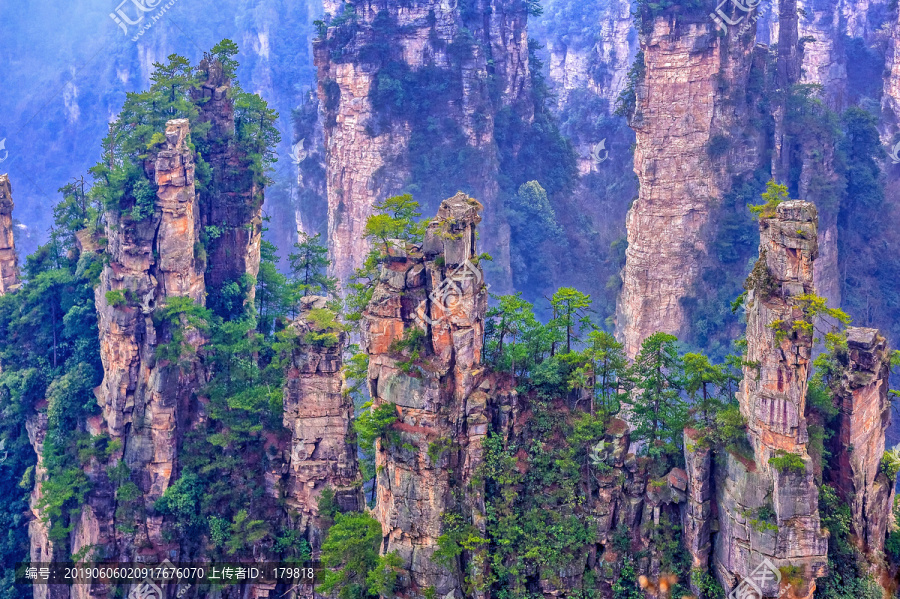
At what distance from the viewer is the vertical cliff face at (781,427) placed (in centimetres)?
2633

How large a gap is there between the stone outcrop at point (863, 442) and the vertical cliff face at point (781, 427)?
171cm

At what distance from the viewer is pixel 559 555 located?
28.3 meters

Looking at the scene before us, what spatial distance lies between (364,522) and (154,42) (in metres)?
78.1

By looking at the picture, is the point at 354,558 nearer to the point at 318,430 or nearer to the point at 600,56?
the point at 318,430

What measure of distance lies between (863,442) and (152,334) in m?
21.1

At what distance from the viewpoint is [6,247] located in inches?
1694

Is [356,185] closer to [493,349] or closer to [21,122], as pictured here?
[493,349]

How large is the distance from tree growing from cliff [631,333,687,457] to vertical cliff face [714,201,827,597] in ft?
7.52

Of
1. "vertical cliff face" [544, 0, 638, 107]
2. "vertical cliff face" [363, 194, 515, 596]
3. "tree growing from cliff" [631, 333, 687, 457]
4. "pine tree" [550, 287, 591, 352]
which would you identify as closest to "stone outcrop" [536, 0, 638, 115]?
"vertical cliff face" [544, 0, 638, 107]

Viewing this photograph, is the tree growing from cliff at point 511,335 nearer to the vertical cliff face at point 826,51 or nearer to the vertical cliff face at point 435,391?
the vertical cliff face at point 435,391

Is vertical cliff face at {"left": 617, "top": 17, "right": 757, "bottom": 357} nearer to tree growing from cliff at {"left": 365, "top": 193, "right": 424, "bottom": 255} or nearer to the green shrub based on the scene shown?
tree growing from cliff at {"left": 365, "top": 193, "right": 424, "bottom": 255}

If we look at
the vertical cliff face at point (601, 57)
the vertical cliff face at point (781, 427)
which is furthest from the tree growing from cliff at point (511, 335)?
the vertical cliff face at point (601, 57)

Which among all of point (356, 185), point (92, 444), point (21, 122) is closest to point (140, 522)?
point (92, 444)

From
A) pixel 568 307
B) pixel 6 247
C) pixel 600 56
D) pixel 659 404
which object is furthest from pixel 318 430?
pixel 600 56
